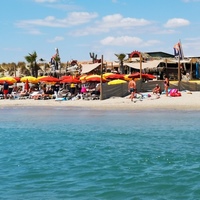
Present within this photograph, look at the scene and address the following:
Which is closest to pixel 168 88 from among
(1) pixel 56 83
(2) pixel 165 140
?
(1) pixel 56 83

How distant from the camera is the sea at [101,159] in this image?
958cm

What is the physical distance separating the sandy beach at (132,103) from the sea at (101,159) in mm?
6191

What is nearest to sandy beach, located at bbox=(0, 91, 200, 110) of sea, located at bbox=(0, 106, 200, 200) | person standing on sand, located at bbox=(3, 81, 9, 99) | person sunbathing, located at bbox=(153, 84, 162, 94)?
person sunbathing, located at bbox=(153, 84, 162, 94)

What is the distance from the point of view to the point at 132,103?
32.0 meters

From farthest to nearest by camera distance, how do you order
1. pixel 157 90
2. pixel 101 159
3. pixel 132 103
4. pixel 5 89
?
pixel 5 89
pixel 157 90
pixel 132 103
pixel 101 159

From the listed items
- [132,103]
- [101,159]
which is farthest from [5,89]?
[101,159]

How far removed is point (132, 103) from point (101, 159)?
19053mm

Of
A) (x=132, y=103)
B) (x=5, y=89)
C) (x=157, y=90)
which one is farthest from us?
(x=5, y=89)

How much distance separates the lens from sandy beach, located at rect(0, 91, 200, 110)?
31.0m

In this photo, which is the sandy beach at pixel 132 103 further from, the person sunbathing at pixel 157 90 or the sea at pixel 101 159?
the sea at pixel 101 159


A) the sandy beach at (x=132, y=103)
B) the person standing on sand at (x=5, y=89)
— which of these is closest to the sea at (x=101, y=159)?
the sandy beach at (x=132, y=103)

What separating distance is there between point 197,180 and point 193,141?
624 centimetres

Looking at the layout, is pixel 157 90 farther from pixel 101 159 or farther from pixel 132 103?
pixel 101 159

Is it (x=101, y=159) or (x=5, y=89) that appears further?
(x=5, y=89)
